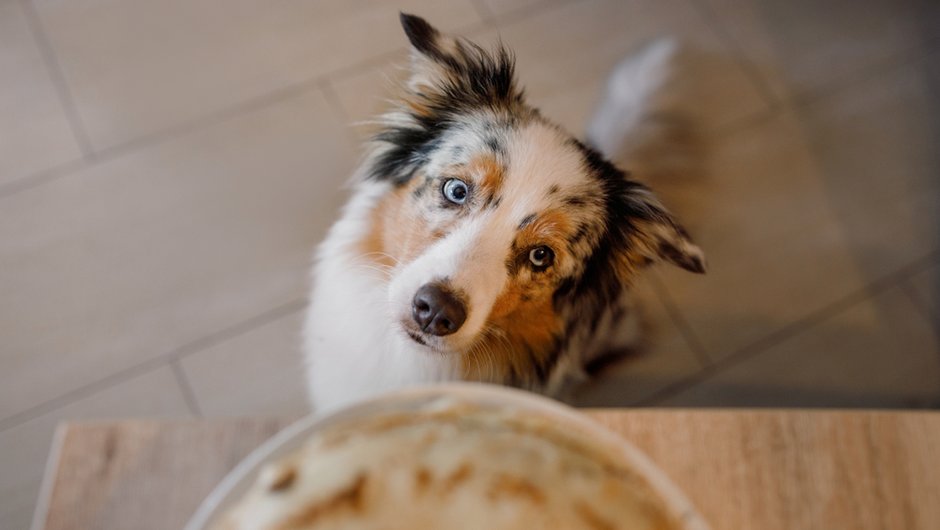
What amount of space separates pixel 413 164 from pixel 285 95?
827 millimetres

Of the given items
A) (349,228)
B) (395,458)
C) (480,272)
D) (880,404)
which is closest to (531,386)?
(480,272)

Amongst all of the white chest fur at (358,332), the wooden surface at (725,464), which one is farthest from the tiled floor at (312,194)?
the wooden surface at (725,464)

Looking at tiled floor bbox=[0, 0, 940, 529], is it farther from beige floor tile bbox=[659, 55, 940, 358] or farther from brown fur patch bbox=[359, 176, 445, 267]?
brown fur patch bbox=[359, 176, 445, 267]

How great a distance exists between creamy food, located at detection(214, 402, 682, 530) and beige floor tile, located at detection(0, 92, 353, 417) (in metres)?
1.31

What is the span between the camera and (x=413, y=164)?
3.81 ft

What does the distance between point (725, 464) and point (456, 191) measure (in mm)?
576

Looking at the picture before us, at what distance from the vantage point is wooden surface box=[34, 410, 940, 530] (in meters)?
0.70

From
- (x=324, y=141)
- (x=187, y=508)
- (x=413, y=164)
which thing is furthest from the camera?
(x=324, y=141)

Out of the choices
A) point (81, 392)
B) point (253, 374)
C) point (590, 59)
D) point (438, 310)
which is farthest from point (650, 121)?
point (81, 392)

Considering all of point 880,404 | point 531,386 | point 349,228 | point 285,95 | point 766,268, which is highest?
point 285,95

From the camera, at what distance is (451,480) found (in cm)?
38

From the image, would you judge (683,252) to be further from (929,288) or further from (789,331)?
(929,288)

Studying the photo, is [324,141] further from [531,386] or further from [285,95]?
[531,386]

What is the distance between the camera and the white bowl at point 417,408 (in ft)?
1.31
